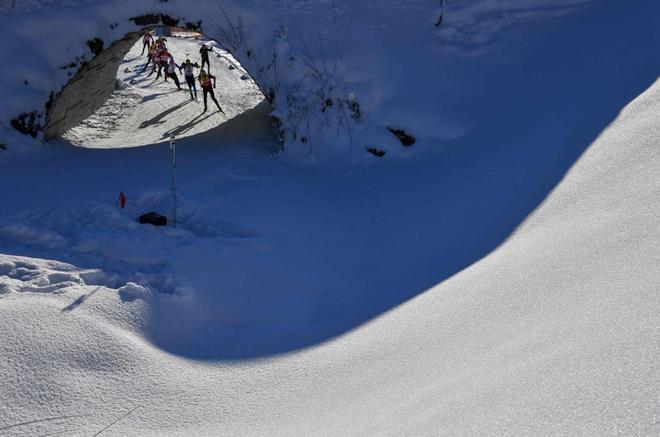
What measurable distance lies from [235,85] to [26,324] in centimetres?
1223

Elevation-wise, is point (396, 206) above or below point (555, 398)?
below

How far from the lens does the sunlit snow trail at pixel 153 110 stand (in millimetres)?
12734

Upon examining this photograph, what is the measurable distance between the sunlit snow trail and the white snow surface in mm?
158

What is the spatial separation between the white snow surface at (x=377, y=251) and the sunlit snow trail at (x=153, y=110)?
0.16m

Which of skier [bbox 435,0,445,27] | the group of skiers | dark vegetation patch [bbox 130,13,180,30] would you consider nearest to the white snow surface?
skier [bbox 435,0,445,27]

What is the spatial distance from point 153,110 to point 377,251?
336 inches

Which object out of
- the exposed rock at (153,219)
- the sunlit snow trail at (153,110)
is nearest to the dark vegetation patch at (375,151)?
the exposed rock at (153,219)

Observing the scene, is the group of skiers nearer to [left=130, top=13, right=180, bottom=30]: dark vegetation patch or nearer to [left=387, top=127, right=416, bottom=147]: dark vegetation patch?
[left=130, top=13, right=180, bottom=30]: dark vegetation patch

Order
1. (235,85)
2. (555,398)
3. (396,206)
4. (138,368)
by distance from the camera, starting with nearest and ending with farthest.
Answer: (555,398)
(138,368)
(396,206)
(235,85)

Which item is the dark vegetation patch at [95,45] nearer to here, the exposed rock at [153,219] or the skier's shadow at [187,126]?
the skier's shadow at [187,126]

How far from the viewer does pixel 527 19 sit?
36.3 ft

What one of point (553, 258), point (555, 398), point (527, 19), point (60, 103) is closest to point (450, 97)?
point (527, 19)

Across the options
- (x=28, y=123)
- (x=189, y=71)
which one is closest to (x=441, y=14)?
(x=189, y=71)

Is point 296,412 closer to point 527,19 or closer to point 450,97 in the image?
point 450,97
